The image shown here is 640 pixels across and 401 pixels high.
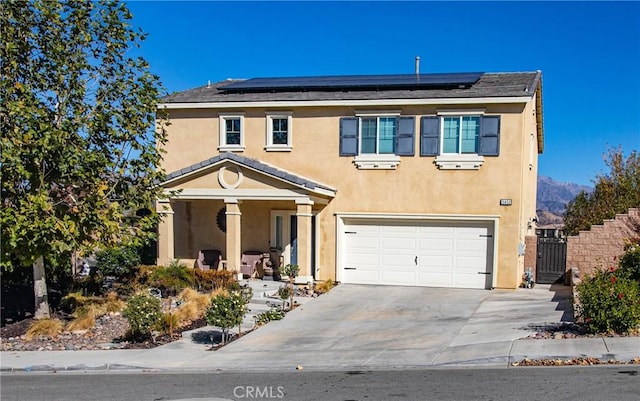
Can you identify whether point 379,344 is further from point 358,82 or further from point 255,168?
point 358,82

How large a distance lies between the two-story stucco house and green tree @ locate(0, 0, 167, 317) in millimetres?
4805

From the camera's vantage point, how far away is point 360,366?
400 inches

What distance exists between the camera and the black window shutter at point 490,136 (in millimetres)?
18359

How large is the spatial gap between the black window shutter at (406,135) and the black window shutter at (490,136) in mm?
2109

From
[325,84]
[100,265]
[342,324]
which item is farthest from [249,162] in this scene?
[342,324]

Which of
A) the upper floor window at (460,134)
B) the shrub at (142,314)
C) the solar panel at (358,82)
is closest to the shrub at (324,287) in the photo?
the upper floor window at (460,134)

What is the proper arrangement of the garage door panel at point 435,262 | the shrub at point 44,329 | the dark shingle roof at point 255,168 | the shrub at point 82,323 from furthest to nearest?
the garage door panel at point 435,262, the dark shingle roof at point 255,168, the shrub at point 82,323, the shrub at point 44,329

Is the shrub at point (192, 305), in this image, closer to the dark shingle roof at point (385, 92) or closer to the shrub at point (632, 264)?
the dark shingle roof at point (385, 92)

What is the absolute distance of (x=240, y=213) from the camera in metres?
19.5

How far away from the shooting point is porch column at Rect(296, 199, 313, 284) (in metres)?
18.7

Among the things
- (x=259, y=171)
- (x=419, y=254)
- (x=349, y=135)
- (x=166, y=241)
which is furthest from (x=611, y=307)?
(x=166, y=241)

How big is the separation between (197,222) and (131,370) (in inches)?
425

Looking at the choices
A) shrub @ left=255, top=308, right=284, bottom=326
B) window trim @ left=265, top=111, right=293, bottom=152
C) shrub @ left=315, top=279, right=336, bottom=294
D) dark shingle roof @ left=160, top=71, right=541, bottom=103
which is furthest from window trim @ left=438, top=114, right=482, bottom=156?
shrub @ left=255, top=308, right=284, bottom=326

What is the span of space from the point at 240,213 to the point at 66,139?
741 centimetres
